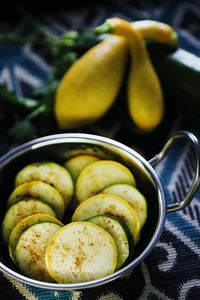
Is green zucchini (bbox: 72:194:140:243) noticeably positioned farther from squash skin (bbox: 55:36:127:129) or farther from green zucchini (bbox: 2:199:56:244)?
squash skin (bbox: 55:36:127:129)

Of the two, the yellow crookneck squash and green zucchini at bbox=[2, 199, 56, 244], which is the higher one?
the yellow crookneck squash

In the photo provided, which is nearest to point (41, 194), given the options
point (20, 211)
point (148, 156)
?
point (20, 211)

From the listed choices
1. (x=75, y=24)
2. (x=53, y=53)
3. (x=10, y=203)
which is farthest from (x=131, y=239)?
(x=75, y=24)

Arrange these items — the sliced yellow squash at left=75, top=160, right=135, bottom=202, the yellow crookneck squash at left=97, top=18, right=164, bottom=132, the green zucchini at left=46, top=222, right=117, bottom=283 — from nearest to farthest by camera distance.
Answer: the green zucchini at left=46, top=222, right=117, bottom=283 → the sliced yellow squash at left=75, top=160, right=135, bottom=202 → the yellow crookneck squash at left=97, top=18, right=164, bottom=132

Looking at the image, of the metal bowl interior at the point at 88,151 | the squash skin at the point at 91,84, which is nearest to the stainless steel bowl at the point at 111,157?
the metal bowl interior at the point at 88,151

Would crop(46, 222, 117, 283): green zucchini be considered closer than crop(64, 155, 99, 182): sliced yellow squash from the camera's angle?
Yes

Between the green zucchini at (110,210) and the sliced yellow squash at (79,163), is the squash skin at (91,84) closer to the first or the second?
the sliced yellow squash at (79,163)

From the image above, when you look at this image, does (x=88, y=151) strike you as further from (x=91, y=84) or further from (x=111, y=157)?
(x=91, y=84)

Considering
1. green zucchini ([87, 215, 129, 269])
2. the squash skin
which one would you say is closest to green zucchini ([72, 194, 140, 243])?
green zucchini ([87, 215, 129, 269])
